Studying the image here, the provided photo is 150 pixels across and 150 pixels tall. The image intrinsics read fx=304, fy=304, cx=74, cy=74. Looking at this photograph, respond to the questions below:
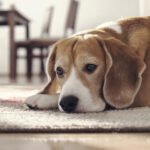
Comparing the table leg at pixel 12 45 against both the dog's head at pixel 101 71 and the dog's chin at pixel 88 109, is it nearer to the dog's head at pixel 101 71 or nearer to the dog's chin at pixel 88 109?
the dog's head at pixel 101 71

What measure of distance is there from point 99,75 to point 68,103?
8.9 inches

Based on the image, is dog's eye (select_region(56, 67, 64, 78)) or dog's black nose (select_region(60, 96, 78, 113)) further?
dog's eye (select_region(56, 67, 64, 78))

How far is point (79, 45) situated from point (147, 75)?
0.37 meters

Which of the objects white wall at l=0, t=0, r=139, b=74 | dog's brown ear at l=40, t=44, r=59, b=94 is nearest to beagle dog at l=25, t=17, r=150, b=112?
dog's brown ear at l=40, t=44, r=59, b=94

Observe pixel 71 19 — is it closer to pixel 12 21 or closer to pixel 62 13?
pixel 12 21

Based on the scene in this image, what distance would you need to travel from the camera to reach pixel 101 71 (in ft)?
4.70

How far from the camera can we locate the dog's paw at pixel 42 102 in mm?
1449

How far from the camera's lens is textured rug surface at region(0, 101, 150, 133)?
989mm

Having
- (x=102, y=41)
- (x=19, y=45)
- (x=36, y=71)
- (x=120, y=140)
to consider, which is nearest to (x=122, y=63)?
(x=102, y=41)

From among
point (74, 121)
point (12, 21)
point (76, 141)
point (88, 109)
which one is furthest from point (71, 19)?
point (76, 141)

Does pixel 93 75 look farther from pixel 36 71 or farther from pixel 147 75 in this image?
pixel 36 71

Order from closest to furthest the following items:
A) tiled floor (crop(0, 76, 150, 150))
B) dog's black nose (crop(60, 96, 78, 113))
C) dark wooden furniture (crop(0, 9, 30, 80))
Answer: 1. tiled floor (crop(0, 76, 150, 150))
2. dog's black nose (crop(60, 96, 78, 113))
3. dark wooden furniture (crop(0, 9, 30, 80))

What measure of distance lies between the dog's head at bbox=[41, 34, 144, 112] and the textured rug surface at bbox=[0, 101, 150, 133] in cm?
9

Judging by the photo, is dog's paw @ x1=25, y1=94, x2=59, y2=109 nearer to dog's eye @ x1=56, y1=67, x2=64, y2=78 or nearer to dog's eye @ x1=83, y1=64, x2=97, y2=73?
dog's eye @ x1=56, y1=67, x2=64, y2=78
